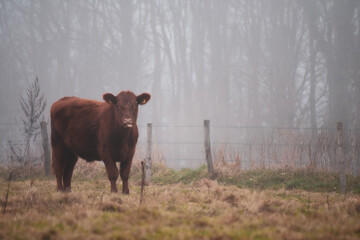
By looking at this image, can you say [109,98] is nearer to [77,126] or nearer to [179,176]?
[77,126]

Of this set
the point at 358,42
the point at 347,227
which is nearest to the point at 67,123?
the point at 347,227

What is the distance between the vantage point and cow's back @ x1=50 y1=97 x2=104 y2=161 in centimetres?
620

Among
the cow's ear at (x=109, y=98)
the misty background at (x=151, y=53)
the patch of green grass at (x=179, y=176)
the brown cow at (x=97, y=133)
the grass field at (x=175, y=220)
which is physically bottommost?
the patch of green grass at (x=179, y=176)

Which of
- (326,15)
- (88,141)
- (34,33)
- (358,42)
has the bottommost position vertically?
(88,141)

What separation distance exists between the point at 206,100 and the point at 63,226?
92.9 feet

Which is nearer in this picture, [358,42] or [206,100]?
[358,42]

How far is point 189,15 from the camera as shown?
33719mm

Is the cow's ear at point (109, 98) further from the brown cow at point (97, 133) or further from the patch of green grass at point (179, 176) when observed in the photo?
the patch of green grass at point (179, 176)

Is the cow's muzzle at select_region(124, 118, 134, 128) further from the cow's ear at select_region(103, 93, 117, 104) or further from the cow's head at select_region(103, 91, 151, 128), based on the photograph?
the cow's ear at select_region(103, 93, 117, 104)

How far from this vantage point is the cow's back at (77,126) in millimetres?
6199

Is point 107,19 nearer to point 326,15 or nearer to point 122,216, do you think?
point 326,15

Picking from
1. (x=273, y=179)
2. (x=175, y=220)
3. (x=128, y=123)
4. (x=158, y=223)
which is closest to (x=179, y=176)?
(x=273, y=179)

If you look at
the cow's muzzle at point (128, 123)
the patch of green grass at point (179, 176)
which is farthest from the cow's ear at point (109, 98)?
the patch of green grass at point (179, 176)

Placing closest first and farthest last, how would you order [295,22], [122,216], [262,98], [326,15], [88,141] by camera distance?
[122,216], [88,141], [326,15], [295,22], [262,98]
